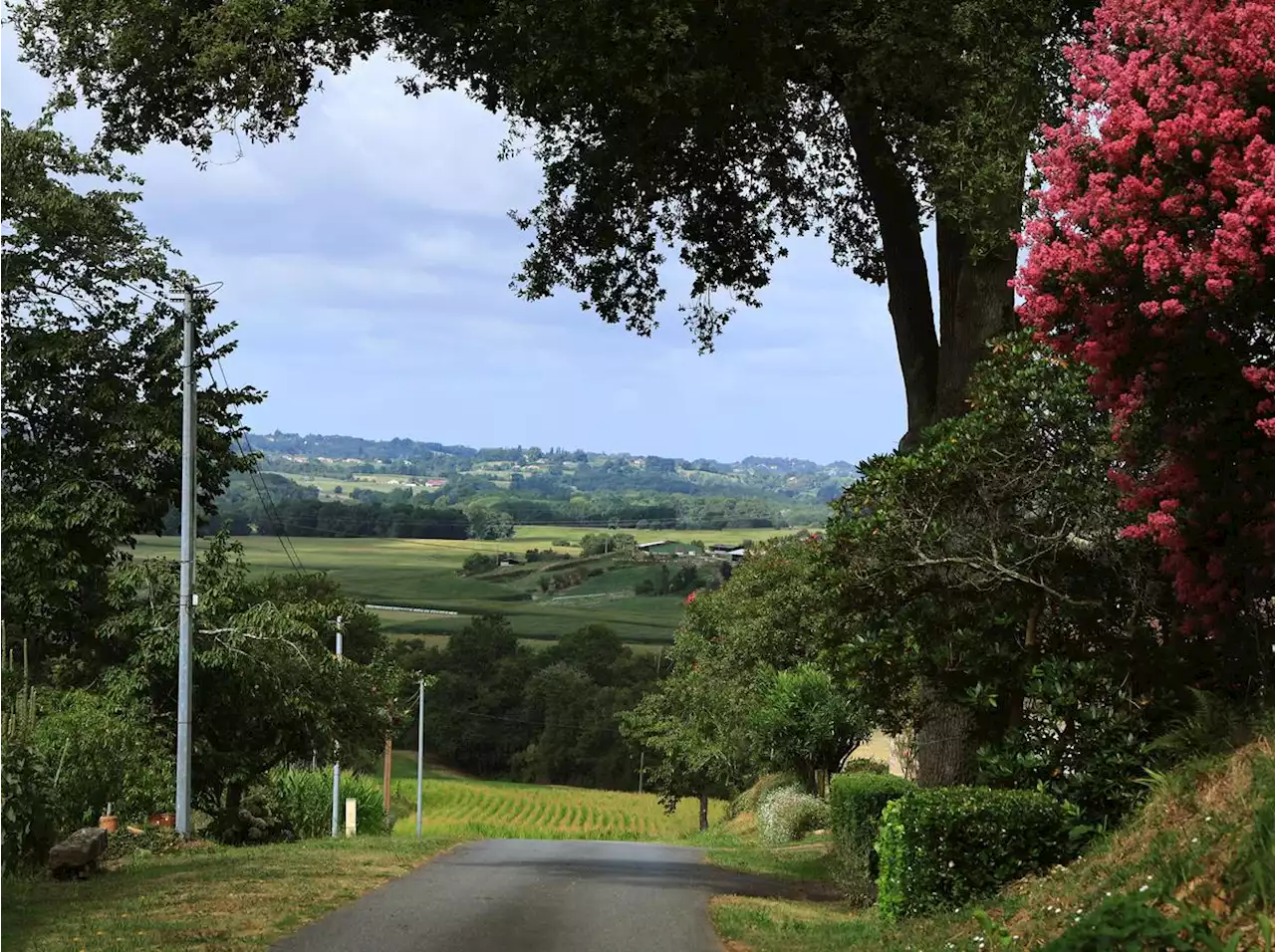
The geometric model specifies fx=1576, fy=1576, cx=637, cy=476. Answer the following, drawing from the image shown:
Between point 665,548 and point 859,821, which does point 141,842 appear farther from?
point 665,548

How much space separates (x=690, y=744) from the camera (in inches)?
2463

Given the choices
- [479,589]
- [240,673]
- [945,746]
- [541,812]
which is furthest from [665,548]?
[945,746]

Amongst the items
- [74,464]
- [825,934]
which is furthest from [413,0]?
[74,464]

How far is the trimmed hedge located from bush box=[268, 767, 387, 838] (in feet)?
109

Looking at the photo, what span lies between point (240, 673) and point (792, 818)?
561 inches

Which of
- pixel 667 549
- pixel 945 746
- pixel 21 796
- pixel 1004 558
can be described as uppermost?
pixel 1004 558

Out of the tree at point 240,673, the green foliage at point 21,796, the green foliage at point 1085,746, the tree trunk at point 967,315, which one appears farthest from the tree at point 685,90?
the tree at point 240,673

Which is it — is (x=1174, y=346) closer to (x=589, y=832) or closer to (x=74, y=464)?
(x=74, y=464)

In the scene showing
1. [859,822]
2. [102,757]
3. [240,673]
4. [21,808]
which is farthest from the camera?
[240,673]

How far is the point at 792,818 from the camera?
39938mm

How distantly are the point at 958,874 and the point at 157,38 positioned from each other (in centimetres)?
1246

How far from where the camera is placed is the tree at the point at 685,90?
55.1 feet

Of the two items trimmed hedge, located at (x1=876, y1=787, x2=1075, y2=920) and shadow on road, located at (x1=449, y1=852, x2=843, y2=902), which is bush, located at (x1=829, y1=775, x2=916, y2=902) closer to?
shadow on road, located at (x1=449, y1=852, x2=843, y2=902)

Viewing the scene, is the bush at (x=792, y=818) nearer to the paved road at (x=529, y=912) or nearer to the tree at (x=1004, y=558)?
the paved road at (x=529, y=912)
